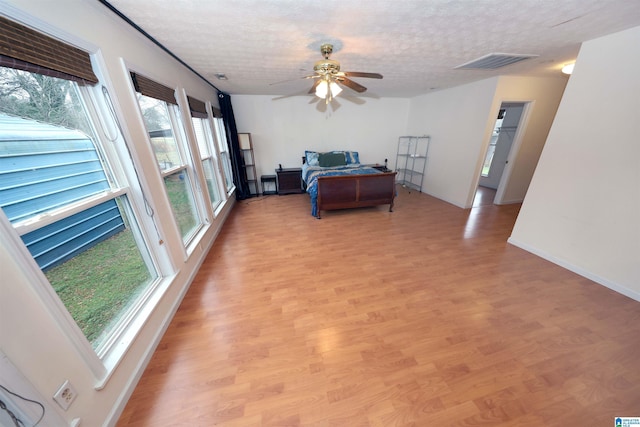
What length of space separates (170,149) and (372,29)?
228cm

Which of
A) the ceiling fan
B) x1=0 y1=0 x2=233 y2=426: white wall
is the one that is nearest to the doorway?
the ceiling fan

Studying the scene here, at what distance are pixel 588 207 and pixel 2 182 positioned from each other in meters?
4.19

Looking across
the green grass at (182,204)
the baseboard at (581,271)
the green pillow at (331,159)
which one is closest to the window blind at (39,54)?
the green grass at (182,204)

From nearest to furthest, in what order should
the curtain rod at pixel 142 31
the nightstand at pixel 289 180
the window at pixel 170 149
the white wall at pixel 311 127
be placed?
the curtain rod at pixel 142 31
the window at pixel 170 149
the white wall at pixel 311 127
the nightstand at pixel 289 180

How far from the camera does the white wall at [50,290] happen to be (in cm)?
76

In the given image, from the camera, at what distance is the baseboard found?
1857 millimetres

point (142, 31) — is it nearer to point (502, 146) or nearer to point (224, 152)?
point (224, 152)

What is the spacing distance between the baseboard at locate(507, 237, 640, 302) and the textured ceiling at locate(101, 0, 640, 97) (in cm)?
217

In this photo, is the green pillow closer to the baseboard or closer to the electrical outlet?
the baseboard

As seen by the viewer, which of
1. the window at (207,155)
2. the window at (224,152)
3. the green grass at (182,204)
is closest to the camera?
the green grass at (182,204)

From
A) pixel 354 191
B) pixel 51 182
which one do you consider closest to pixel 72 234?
pixel 51 182

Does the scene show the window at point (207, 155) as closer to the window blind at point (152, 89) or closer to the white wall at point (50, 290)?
the window blind at point (152, 89)

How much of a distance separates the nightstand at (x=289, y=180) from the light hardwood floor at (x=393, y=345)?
2.56m

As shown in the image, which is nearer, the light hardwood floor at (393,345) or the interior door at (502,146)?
the light hardwood floor at (393,345)
